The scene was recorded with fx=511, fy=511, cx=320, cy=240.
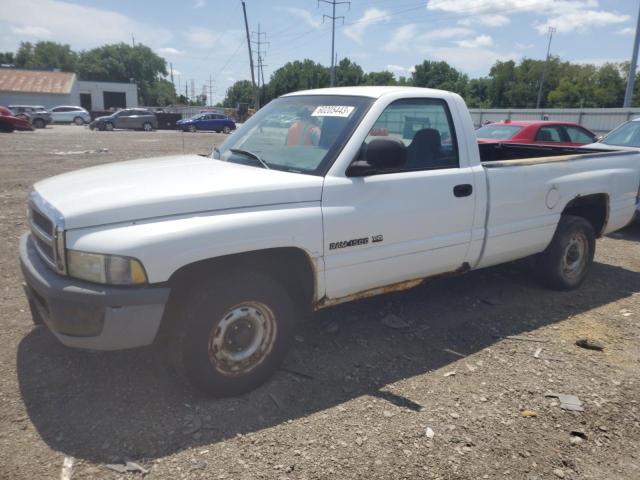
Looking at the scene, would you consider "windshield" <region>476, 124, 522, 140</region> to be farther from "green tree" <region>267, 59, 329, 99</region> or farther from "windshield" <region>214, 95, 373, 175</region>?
"green tree" <region>267, 59, 329, 99</region>

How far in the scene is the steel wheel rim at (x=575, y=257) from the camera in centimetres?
530

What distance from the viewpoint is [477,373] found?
3.73 metres

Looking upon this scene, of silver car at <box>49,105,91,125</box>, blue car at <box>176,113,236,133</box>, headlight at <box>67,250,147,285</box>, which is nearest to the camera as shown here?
headlight at <box>67,250,147,285</box>

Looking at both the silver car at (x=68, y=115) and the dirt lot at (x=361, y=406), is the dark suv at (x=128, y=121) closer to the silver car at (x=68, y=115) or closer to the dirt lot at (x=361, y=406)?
the silver car at (x=68, y=115)

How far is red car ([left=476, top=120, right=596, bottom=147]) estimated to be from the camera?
1083 centimetres

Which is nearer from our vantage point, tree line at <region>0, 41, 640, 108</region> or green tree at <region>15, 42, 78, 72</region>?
tree line at <region>0, 41, 640, 108</region>

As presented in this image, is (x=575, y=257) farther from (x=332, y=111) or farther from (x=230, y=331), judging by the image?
(x=230, y=331)

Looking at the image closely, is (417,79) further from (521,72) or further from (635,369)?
(635,369)

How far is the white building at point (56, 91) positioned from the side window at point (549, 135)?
189ft

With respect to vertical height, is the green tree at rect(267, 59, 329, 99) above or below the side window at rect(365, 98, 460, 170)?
above

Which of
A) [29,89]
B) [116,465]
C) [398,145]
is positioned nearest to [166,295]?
[116,465]

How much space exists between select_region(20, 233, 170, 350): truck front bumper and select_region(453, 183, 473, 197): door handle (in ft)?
7.65

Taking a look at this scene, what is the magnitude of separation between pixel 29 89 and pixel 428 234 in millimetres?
62485

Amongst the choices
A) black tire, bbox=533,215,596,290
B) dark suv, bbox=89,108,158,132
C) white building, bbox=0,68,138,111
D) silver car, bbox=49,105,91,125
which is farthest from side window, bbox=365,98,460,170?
white building, bbox=0,68,138,111
